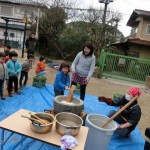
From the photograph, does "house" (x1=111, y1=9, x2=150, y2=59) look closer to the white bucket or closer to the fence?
the fence

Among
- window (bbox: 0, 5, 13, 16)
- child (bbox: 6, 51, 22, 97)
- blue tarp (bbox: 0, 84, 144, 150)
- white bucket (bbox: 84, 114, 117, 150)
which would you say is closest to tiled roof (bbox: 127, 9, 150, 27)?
blue tarp (bbox: 0, 84, 144, 150)

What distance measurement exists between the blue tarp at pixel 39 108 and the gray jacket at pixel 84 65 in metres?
1.05

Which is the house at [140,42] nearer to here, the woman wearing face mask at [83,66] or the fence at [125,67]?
the fence at [125,67]

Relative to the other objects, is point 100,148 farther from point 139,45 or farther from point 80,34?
point 139,45

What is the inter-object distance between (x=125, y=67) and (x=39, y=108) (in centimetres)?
720

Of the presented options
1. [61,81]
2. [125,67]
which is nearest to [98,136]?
[61,81]

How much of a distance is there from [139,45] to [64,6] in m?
5.57

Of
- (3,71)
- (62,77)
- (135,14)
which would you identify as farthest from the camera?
(135,14)

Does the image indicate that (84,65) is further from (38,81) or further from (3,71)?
(38,81)

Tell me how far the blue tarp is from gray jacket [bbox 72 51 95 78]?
1.05 meters

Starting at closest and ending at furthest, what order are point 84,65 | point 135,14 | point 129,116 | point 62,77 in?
point 129,116
point 62,77
point 84,65
point 135,14

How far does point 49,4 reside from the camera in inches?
553

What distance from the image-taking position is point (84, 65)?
4445 millimetres

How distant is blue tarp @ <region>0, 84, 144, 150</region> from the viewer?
319cm
